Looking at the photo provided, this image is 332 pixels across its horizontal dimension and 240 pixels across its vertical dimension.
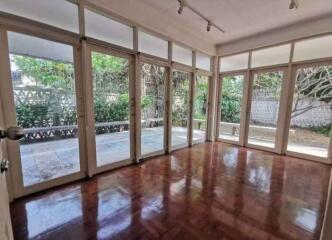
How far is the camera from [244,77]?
4.53 metres

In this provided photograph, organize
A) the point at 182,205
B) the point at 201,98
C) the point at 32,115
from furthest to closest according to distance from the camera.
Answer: the point at 201,98, the point at 32,115, the point at 182,205

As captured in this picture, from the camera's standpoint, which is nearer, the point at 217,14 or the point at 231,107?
the point at 217,14

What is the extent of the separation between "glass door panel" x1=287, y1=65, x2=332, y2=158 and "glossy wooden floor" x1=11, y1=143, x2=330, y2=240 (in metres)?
0.74

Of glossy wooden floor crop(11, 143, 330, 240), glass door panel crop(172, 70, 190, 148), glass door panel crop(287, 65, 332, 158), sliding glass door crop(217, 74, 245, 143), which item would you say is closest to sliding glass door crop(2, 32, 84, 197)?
glossy wooden floor crop(11, 143, 330, 240)

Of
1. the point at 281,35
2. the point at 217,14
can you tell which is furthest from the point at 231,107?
the point at 217,14

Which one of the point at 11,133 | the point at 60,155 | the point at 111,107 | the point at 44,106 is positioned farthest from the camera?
the point at 111,107

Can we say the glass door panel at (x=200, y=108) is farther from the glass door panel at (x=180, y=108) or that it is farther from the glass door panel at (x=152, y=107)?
the glass door panel at (x=152, y=107)

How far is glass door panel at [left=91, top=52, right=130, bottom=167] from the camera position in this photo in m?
2.76

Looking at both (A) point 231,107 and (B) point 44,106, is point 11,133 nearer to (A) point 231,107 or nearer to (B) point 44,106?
(B) point 44,106

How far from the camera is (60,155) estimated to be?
2.50 m

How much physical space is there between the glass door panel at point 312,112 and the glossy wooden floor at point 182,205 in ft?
2.42

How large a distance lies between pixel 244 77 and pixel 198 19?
199 centimetres

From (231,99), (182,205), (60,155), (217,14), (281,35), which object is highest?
(217,14)

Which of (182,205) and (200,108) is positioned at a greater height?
(200,108)
